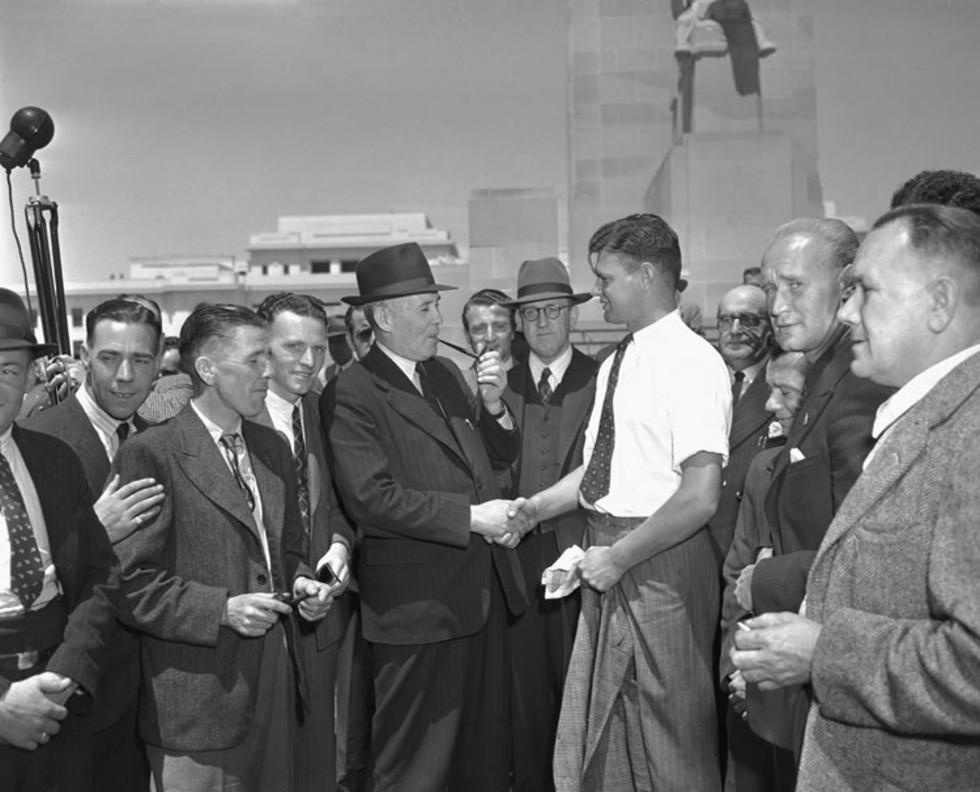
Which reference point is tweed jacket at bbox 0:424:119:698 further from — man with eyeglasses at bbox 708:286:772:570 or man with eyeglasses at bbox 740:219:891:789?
man with eyeglasses at bbox 708:286:772:570

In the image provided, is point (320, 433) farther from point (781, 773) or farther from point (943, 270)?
point (943, 270)

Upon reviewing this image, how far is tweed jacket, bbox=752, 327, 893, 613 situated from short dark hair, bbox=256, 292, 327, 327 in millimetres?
2507

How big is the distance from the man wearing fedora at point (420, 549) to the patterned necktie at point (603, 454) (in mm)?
355

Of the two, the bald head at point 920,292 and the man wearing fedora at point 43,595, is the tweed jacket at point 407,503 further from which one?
the bald head at point 920,292

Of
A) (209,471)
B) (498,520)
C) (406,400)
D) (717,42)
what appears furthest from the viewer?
(717,42)

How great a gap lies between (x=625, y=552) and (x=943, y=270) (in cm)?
174

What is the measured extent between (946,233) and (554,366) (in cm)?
336

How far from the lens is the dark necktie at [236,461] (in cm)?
357

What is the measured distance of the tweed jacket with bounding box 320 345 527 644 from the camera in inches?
156

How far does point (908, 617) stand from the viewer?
1926 mm

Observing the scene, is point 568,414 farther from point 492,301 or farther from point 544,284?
point 492,301

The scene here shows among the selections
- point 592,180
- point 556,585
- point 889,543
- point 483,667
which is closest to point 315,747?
point 483,667

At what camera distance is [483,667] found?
172 inches

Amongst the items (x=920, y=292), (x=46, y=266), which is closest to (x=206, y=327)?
(x=46, y=266)
